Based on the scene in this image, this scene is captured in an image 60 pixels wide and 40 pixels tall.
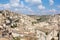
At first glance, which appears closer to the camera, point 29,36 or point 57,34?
point 29,36

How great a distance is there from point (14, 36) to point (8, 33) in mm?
1868

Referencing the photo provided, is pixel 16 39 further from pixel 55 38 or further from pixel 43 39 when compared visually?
pixel 55 38

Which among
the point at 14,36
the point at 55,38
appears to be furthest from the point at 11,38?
the point at 55,38

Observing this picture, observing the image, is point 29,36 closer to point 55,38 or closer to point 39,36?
point 39,36

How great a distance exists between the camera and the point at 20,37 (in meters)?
30.2

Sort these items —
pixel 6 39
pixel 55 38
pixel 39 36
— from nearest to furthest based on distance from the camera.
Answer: pixel 6 39 → pixel 39 36 → pixel 55 38

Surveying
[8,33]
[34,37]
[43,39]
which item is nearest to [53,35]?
[43,39]

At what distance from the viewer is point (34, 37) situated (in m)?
31.4

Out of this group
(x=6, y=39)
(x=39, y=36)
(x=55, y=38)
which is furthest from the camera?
(x=55, y=38)

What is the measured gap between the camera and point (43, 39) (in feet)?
111

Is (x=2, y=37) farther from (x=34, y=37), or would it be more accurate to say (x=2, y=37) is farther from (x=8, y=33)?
(x=34, y=37)

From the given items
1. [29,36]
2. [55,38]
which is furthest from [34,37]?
[55,38]

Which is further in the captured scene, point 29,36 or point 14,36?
point 29,36

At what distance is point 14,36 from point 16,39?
69 centimetres
